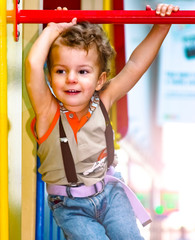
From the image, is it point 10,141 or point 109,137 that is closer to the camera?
point 109,137

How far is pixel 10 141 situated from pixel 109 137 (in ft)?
A: 1.03

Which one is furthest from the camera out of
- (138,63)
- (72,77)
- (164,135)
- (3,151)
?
(164,135)

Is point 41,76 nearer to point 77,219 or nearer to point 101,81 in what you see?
point 101,81

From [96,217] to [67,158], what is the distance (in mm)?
187

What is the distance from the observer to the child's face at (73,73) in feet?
3.66

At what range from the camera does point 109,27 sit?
1.52 meters

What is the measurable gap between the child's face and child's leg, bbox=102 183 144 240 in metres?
0.29

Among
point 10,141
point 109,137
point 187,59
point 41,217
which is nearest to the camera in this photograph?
point 109,137

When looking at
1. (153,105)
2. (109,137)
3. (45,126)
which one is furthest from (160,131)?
(45,126)

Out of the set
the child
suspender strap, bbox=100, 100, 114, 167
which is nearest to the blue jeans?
the child

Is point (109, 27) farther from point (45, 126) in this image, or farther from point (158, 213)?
point (158, 213)

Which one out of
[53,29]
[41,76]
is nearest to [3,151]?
[41,76]

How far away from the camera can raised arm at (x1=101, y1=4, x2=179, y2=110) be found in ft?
3.85

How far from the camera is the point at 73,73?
3.65 feet
